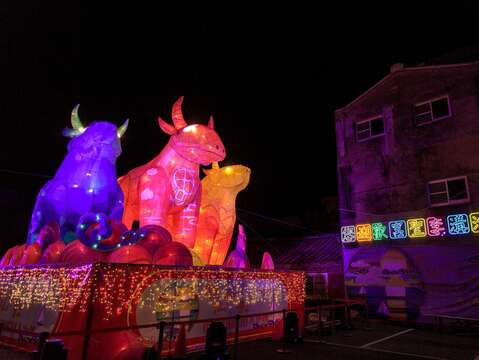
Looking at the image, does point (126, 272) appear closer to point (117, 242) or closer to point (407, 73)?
point (117, 242)

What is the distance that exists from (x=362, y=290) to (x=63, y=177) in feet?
48.3

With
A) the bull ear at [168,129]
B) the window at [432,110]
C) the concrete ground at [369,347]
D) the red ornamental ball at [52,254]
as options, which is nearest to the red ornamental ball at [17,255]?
the red ornamental ball at [52,254]

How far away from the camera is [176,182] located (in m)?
11.6

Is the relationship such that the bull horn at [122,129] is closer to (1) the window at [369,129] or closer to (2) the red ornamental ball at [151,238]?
(2) the red ornamental ball at [151,238]

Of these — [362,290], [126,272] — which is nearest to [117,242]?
[126,272]

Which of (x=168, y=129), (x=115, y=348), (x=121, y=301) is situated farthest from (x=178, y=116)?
(x=115, y=348)

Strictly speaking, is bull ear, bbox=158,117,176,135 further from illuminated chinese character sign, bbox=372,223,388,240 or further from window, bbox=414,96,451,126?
window, bbox=414,96,451,126

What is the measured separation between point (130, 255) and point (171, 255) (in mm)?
981

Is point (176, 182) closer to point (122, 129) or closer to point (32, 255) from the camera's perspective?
point (122, 129)

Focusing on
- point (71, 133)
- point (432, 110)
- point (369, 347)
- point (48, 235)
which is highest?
point (432, 110)

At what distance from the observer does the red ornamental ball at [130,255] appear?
9.03 m

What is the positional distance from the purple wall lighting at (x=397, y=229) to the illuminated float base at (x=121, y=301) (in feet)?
28.0

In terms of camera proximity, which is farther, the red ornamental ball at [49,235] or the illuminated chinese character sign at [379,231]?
the illuminated chinese character sign at [379,231]

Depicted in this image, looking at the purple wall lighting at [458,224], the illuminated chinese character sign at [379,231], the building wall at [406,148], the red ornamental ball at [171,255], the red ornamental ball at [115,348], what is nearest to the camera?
the red ornamental ball at [115,348]
